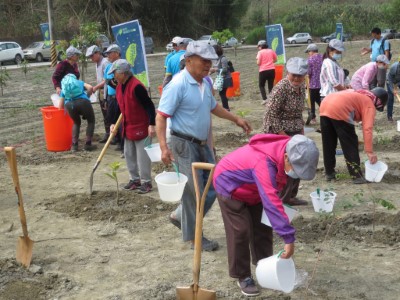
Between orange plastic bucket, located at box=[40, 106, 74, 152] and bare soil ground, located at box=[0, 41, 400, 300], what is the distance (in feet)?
3.01

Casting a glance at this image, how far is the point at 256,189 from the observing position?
3.54 m

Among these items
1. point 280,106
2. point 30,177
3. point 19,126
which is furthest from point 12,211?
point 19,126

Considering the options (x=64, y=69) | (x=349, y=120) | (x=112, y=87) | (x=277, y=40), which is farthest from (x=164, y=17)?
(x=349, y=120)

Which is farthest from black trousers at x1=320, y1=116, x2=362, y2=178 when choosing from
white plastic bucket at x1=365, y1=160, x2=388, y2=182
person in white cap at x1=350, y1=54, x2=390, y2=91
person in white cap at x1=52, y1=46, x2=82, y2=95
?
person in white cap at x1=52, y1=46, x2=82, y2=95

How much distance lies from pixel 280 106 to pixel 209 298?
2.44m

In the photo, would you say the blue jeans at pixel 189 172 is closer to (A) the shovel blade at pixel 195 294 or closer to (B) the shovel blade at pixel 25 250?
(A) the shovel blade at pixel 195 294

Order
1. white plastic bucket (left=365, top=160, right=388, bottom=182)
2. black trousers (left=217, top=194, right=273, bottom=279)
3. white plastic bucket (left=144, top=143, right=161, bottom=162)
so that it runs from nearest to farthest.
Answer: black trousers (left=217, top=194, right=273, bottom=279) < white plastic bucket (left=144, top=143, right=161, bottom=162) < white plastic bucket (left=365, top=160, right=388, bottom=182)

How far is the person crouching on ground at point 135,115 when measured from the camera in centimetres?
593

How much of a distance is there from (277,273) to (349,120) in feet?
10.4

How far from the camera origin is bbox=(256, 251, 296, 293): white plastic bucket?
3.29 m

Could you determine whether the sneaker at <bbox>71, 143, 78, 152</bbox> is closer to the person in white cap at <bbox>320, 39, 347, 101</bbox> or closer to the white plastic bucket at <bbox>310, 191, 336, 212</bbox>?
the person in white cap at <bbox>320, 39, 347, 101</bbox>

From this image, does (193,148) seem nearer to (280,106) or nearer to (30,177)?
(280,106)

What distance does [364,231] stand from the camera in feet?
16.4

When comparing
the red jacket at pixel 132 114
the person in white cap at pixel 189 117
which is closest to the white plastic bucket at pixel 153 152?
the red jacket at pixel 132 114
